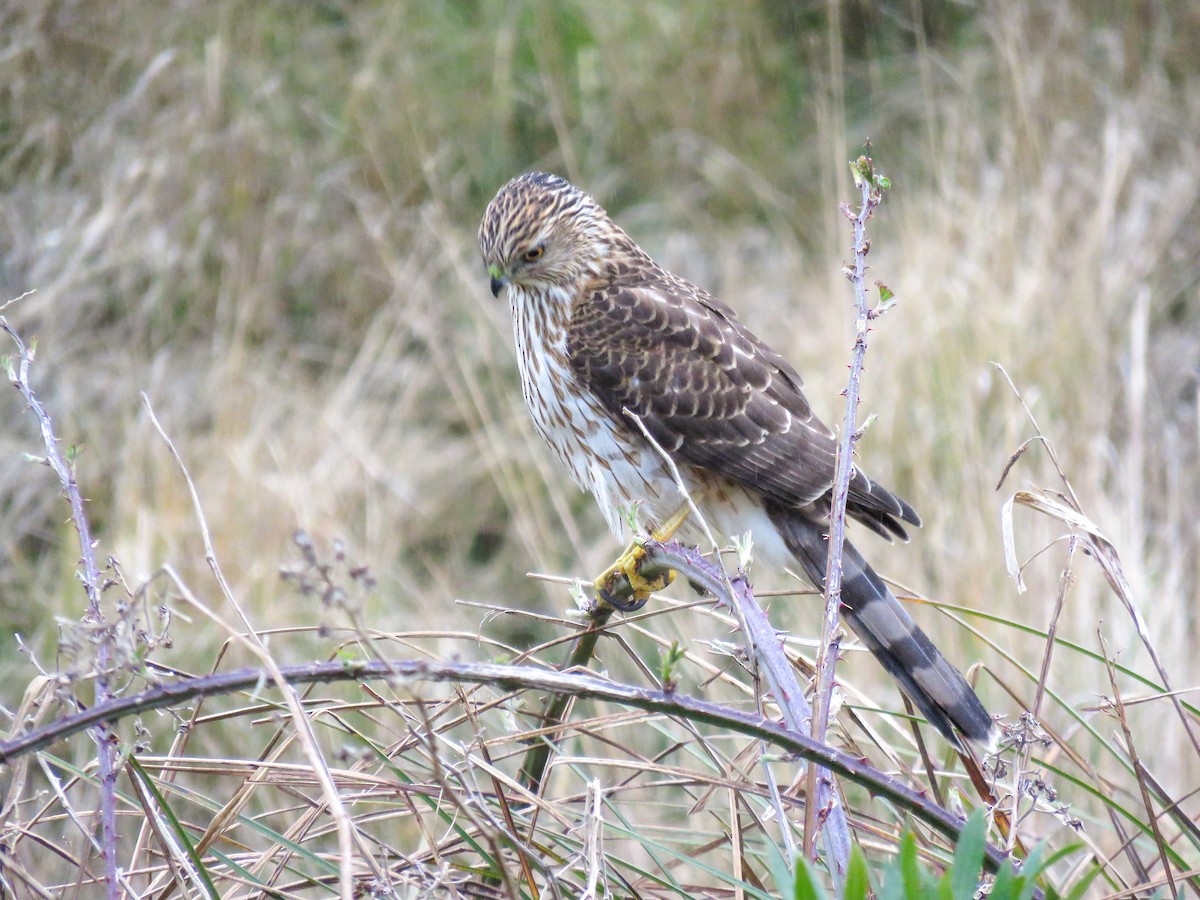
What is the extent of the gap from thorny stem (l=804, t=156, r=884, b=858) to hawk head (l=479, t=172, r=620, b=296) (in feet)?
5.86

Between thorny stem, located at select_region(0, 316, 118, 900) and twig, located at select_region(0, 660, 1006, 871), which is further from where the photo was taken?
thorny stem, located at select_region(0, 316, 118, 900)

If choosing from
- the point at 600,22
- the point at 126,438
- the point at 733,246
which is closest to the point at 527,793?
the point at 126,438

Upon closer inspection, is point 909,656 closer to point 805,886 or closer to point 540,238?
point 540,238

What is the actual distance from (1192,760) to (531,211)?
2.66 m

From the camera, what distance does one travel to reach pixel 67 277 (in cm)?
532

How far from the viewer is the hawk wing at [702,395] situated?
330 centimetres

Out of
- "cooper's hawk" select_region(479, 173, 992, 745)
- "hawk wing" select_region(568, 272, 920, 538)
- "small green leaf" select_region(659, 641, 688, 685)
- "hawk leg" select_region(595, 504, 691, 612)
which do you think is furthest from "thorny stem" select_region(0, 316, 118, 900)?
"hawk wing" select_region(568, 272, 920, 538)

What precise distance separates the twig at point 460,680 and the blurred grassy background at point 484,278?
287cm

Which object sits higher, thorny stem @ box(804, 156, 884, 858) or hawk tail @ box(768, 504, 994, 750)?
thorny stem @ box(804, 156, 884, 858)

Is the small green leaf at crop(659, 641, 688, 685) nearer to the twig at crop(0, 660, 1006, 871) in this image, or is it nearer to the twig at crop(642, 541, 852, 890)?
the twig at crop(0, 660, 1006, 871)

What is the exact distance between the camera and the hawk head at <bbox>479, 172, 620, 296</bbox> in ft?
11.3

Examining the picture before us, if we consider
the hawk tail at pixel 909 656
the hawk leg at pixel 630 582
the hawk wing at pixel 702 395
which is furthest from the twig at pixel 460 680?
the hawk wing at pixel 702 395

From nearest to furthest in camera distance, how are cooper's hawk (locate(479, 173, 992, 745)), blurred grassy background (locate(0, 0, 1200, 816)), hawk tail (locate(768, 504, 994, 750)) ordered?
hawk tail (locate(768, 504, 994, 750)) < cooper's hawk (locate(479, 173, 992, 745)) < blurred grassy background (locate(0, 0, 1200, 816))

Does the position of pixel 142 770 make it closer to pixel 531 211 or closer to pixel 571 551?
pixel 531 211
